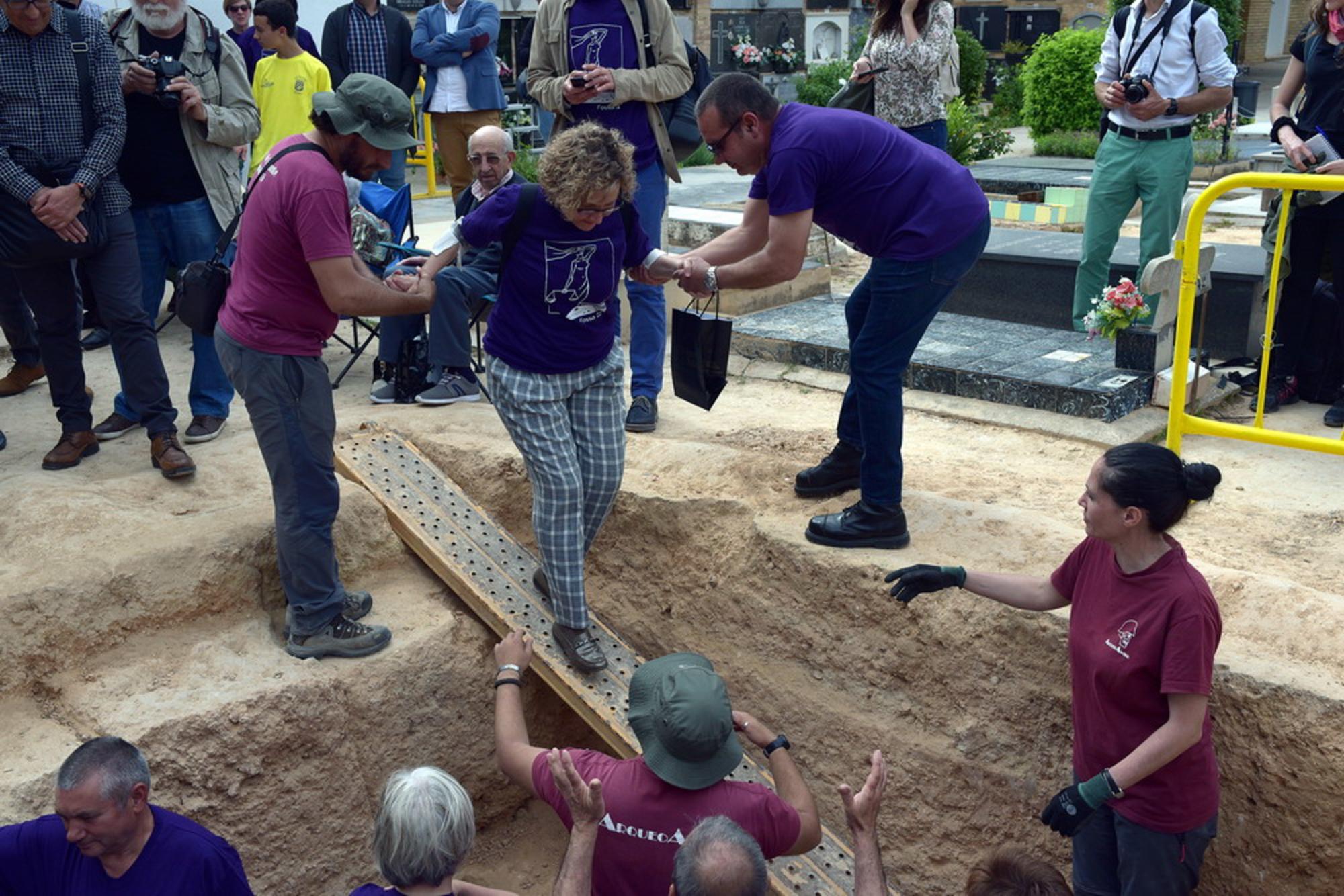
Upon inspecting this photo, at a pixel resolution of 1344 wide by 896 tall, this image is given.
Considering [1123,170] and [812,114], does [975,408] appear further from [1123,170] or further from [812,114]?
[812,114]

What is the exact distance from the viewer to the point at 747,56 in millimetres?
21609

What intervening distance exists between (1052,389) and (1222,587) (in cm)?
220

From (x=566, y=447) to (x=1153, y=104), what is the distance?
3.92 metres

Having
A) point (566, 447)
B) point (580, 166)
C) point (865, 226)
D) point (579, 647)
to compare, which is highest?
point (580, 166)

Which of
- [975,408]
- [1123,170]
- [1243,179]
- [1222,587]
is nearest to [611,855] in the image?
[1222,587]

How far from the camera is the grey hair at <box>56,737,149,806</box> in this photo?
290cm

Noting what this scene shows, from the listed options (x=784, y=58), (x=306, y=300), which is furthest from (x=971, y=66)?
(x=306, y=300)

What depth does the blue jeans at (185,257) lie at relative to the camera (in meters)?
5.28

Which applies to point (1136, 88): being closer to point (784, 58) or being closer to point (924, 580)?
point (924, 580)

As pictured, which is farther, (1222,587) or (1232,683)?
(1222,587)

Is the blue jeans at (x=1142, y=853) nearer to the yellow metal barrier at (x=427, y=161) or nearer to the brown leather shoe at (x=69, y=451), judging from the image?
the brown leather shoe at (x=69, y=451)

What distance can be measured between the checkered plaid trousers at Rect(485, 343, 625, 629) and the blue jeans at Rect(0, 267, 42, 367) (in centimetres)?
255

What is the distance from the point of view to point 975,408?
6.34 m

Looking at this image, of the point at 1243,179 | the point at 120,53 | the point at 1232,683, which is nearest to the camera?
the point at 1232,683
